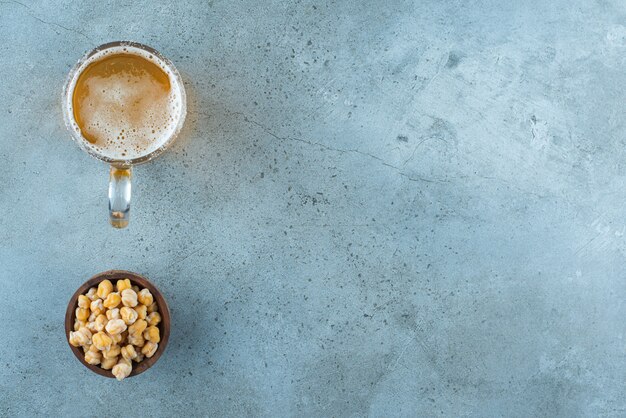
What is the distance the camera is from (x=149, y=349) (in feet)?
5.34

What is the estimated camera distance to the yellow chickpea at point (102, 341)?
157 cm

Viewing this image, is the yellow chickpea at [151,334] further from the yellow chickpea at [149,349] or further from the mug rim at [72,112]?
the mug rim at [72,112]

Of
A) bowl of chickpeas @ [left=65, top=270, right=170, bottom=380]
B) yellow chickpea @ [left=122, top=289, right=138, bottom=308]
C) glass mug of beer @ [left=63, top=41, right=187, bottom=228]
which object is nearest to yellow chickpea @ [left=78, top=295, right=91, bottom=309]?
bowl of chickpeas @ [left=65, top=270, right=170, bottom=380]

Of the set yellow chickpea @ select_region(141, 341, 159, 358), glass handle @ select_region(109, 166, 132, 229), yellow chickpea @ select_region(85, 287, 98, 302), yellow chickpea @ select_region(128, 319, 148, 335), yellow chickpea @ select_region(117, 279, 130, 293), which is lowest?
yellow chickpea @ select_region(141, 341, 159, 358)

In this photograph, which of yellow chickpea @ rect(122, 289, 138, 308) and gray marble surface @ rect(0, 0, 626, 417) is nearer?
yellow chickpea @ rect(122, 289, 138, 308)

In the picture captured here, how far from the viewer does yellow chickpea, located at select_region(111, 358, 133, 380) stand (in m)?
1.60

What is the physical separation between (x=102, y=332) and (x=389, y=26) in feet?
3.43

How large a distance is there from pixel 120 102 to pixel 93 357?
0.60m

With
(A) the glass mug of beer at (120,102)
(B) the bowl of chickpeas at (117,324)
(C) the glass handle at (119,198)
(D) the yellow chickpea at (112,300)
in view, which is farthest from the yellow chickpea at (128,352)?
(A) the glass mug of beer at (120,102)

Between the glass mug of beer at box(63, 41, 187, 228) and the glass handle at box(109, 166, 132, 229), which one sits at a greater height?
the glass mug of beer at box(63, 41, 187, 228)

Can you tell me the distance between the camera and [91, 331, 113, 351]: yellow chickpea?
5.16 ft

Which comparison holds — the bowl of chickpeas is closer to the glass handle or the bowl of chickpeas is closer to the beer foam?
the glass handle

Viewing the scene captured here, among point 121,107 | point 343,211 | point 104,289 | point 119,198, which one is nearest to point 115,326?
point 104,289

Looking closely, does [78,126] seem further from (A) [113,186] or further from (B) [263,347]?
(B) [263,347]
